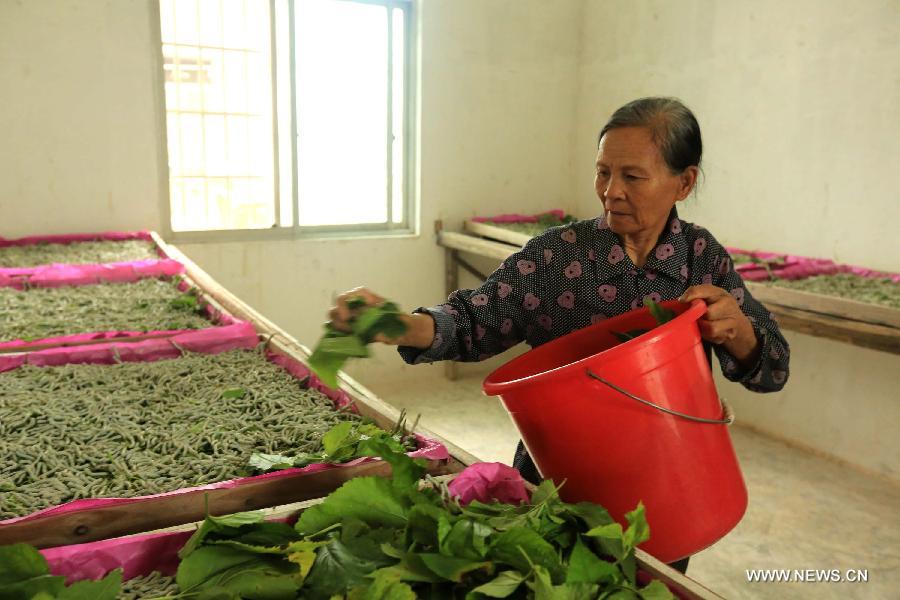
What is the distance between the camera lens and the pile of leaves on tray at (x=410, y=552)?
91cm

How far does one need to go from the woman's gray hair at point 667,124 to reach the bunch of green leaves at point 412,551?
0.82m

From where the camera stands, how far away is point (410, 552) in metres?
0.94

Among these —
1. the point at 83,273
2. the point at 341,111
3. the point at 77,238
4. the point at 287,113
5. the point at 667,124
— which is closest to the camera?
the point at 667,124

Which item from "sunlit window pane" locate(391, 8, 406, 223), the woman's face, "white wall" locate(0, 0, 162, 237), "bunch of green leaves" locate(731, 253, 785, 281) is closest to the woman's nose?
the woman's face

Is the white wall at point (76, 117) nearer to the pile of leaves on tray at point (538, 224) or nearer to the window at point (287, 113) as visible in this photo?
the window at point (287, 113)

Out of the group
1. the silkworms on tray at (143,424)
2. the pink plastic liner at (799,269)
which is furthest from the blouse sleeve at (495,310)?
the pink plastic liner at (799,269)

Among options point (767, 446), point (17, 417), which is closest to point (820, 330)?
point (767, 446)

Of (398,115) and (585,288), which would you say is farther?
(398,115)

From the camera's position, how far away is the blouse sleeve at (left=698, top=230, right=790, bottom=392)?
63.1 inches

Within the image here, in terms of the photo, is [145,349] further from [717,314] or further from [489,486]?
[717,314]

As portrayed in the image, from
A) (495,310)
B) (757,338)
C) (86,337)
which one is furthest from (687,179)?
(86,337)

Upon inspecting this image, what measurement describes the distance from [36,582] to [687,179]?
55.8 inches

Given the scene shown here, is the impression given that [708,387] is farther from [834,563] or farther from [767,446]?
[767,446]

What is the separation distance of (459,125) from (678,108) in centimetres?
379
